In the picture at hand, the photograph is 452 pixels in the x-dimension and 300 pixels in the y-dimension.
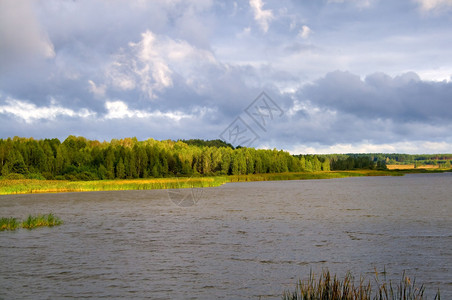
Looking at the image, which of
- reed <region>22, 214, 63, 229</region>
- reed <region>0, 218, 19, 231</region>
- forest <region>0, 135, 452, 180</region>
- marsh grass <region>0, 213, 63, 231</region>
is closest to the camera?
reed <region>0, 218, 19, 231</region>

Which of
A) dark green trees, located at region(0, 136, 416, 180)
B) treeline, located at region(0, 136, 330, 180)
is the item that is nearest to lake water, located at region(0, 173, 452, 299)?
treeline, located at region(0, 136, 330, 180)

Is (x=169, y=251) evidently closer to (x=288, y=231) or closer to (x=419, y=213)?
(x=288, y=231)

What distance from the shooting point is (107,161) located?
128m

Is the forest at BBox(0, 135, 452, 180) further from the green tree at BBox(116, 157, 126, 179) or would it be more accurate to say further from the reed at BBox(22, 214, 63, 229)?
the reed at BBox(22, 214, 63, 229)

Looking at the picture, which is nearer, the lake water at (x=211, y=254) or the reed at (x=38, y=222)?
the lake water at (x=211, y=254)

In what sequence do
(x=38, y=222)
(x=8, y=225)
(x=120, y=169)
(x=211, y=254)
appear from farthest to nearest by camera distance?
1. (x=120, y=169)
2. (x=38, y=222)
3. (x=8, y=225)
4. (x=211, y=254)

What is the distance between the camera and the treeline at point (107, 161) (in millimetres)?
115625

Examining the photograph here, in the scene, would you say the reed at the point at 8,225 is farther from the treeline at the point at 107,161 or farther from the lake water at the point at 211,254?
the treeline at the point at 107,161

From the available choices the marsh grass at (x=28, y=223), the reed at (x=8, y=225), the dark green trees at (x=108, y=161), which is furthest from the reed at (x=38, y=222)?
the dark green trees at (x=108, y=161)

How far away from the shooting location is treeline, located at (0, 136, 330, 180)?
4552 inches

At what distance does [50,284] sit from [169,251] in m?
7.66

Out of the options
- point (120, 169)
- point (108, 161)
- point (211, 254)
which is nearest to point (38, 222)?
point (211, 254)

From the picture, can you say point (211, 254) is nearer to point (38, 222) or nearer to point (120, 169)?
point (38, 222)

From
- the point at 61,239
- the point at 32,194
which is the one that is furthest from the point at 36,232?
the point at 32,194
